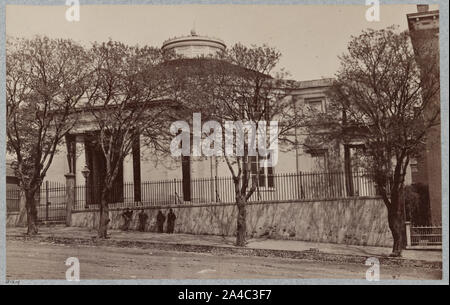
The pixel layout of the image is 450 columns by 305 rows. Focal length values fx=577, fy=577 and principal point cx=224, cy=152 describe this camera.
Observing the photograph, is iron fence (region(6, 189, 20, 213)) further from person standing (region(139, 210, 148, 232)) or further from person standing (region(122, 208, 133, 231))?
person standing (region(139, 210, 148, 232))

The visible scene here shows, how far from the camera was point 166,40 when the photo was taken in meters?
15.1

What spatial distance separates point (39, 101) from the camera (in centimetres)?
1486

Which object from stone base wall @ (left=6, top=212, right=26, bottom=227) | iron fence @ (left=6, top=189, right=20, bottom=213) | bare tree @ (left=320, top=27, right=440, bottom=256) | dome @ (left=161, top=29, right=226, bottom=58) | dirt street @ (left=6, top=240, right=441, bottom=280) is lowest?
dirt street @ (left=6, top=240, right=441, bottom=280)

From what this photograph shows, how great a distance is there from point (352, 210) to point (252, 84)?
424 cm

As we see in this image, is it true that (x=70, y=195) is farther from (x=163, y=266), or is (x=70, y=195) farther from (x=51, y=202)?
(x=163, y=266)

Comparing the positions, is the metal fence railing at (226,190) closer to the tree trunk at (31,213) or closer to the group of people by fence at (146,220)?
the group of people by fence at (146,220)

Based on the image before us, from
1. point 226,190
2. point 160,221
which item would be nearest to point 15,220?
point 160,221

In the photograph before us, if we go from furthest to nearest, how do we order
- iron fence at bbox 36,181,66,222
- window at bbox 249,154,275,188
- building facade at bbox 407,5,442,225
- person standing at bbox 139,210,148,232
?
1. person standing at bbox 139,210,148,232
2. iron fence at bbox 36,181,66,222
3. window at bbox 249,154,275,188
4. building facade at bbox 407,5,442,225

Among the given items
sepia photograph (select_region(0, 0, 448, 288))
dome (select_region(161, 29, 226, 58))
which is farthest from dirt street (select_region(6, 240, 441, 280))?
dome (select_region(161, 29, 226, 58))

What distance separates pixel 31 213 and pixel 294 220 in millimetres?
6988

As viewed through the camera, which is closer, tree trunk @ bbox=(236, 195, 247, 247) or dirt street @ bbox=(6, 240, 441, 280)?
dirt street @ bbox=(6, 240, 441, 280)

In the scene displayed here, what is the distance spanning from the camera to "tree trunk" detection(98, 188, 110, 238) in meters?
15.1

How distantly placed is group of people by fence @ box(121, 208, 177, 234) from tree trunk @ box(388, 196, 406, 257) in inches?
236
